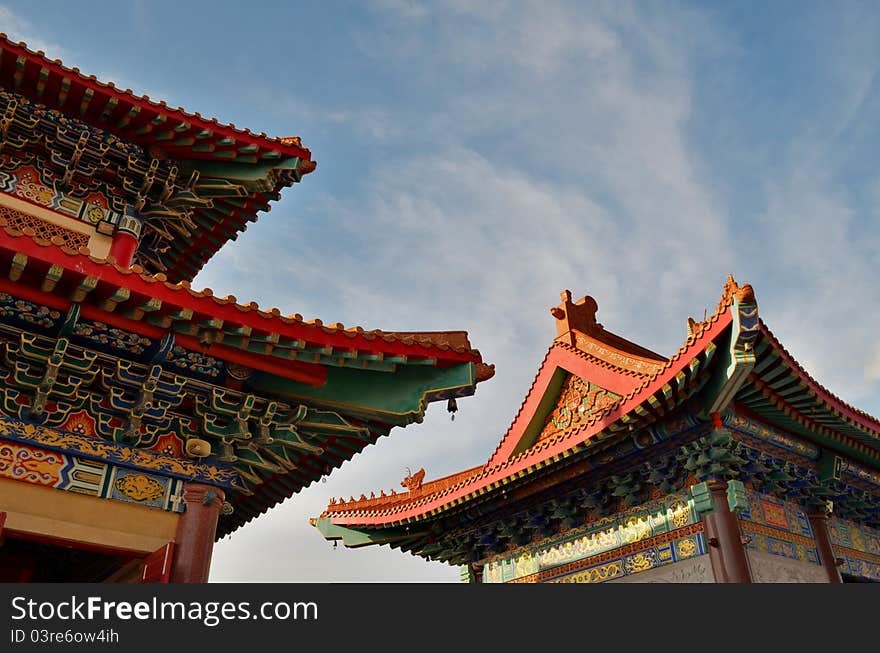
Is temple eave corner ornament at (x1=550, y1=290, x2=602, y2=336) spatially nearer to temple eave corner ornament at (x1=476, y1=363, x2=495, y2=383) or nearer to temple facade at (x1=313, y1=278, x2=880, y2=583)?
temple facade at (x1=313, y1=278, x2=880, y2=583)

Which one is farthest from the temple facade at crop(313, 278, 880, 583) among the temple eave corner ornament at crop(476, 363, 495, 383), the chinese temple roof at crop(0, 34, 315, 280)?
the chinese temple roof at crop(0, 34, 315, 280)

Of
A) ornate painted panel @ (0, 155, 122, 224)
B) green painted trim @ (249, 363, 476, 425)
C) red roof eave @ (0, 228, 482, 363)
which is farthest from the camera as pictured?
ornate painted panel @ (0, 155, 122, 224)

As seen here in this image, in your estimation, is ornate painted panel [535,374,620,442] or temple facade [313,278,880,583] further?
ornate painted panel [535,374,620,442]

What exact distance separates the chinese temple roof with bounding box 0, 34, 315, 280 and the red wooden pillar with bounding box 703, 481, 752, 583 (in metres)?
6.41

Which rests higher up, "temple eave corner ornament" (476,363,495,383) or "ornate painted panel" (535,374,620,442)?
"ornate painted panel" (535,374,620,442)

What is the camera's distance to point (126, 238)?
7.53 m

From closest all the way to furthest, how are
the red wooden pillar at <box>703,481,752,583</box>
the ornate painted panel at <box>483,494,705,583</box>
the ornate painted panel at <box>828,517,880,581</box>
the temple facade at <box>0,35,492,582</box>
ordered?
the temple facade at <box>0,35,492,582</box> < the red wooden pillar at <box>703,481,752,583</box> < the ornate painted panel at <box>483,494,705,583</box> < the ornate painted panel at <box>828,517,880,581</box>

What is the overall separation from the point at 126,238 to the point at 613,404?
6112 millimetres

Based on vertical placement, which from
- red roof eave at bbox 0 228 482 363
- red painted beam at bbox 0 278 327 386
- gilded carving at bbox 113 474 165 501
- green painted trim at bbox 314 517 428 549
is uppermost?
green painted trim at bbox 314 517 428 549

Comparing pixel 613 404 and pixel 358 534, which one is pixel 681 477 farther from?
pixel 358 534

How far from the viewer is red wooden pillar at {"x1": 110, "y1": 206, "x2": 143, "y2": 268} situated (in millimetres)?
7387

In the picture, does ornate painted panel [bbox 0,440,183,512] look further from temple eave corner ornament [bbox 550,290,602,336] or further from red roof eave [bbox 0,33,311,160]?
temple eave corner ornament [bbox 550,290,602,336]

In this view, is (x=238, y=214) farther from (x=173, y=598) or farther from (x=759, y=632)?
(x=759, y=632)

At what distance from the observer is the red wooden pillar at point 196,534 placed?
5.17 metres
